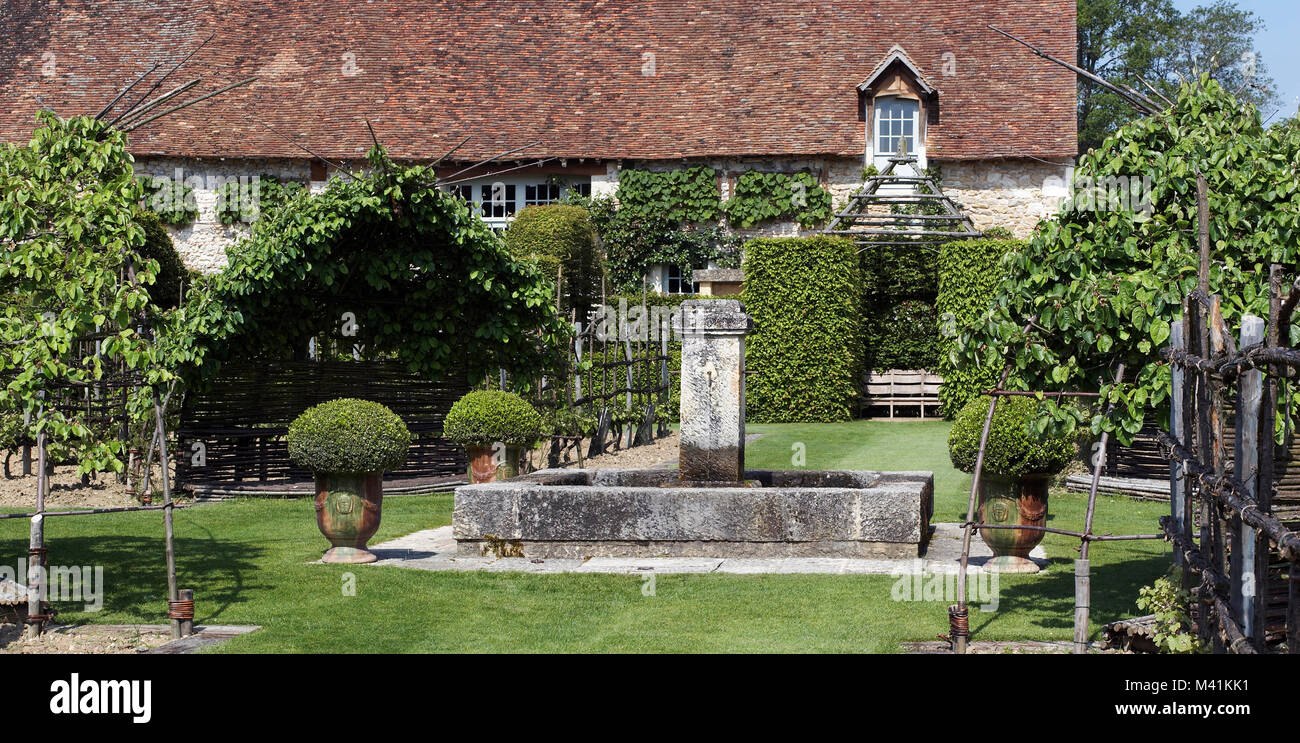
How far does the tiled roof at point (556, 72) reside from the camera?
27906 mm

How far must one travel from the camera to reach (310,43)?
30422 mm

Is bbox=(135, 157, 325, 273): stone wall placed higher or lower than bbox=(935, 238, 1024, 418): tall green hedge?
higher

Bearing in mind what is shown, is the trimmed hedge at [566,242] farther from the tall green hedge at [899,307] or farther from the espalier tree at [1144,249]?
the espalier tree at [1144,249]

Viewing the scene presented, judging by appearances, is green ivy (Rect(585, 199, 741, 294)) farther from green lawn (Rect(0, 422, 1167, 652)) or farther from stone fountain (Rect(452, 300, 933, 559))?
stone fountain (Rect(452, 300, 933, 559))

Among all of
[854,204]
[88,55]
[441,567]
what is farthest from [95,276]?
[88,55]

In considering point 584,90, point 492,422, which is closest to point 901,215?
point 584,90

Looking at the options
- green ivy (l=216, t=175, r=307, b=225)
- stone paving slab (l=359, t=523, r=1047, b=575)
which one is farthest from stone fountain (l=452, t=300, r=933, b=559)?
green ivy (l=216, t=175, r=307, b=225)

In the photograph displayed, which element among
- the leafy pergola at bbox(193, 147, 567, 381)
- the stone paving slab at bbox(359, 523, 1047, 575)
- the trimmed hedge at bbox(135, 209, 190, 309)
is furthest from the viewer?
the trimmed hedge at bbox(135, 209, 190, 309)

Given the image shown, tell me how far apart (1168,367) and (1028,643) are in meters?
1.87

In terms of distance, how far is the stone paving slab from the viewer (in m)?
11.0

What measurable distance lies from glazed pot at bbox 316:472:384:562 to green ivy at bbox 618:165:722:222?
55.7 feet

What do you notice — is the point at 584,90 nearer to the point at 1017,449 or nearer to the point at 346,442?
the point at 346,442

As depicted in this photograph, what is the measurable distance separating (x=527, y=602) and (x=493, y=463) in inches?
252
